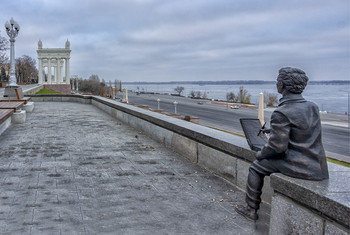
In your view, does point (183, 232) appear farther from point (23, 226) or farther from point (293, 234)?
point (23, 226)

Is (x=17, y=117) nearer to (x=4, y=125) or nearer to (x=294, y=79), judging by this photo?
(x=4, y=125)

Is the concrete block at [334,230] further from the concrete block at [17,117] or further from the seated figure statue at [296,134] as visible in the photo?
the concrete block at [17,117]

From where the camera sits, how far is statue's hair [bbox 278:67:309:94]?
3.22 meters

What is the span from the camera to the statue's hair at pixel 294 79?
3.22 m

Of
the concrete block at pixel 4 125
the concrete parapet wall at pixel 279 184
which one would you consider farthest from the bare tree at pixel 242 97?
the concrete parapet wall at pixel 279 184

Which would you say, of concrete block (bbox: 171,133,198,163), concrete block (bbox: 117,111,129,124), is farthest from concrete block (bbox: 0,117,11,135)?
concrete block (bbox: 171,133,198,163)

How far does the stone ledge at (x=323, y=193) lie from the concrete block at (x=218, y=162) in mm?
1937

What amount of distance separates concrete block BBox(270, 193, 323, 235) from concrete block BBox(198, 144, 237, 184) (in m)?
1.85

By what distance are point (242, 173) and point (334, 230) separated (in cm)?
238

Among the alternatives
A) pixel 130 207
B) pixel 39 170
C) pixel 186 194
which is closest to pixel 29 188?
pixel 39 170

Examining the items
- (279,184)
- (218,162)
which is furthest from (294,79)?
(218,162)

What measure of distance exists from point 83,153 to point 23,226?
3.81 meters

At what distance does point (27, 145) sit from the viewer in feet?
26.9

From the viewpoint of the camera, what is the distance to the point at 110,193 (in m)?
4.77
